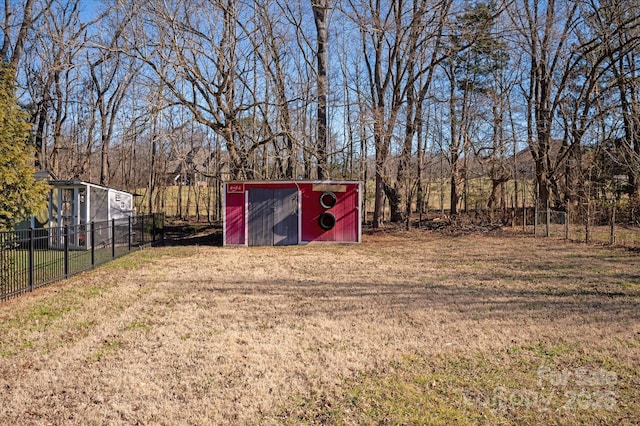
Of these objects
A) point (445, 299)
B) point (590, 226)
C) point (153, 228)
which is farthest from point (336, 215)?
point (590, 226)

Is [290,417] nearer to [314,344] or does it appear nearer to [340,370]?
[340,370]

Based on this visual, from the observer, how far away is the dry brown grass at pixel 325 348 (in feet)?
10.1

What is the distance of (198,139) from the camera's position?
86.2 ft

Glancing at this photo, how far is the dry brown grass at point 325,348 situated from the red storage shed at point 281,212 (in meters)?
5.69

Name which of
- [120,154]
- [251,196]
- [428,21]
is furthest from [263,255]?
[120,154]

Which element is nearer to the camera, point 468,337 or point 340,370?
point 340,370

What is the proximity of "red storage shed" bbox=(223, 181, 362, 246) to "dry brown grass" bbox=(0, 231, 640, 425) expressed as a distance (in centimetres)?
569

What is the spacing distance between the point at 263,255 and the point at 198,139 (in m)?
16.5

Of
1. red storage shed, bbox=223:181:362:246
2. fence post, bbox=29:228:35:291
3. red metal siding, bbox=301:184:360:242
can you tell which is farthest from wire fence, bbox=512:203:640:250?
fence post, bbox=29:228:35:291

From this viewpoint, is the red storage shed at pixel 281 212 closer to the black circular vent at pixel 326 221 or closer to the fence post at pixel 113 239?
the black circular vent at pixel 326 221

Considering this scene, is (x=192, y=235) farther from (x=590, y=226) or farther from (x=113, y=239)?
(x=590, y=226)

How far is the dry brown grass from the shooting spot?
307cm

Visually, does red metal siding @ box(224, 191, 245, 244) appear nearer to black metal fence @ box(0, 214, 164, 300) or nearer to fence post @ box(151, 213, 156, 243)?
fence post @ box(151, 213, 156, 243)

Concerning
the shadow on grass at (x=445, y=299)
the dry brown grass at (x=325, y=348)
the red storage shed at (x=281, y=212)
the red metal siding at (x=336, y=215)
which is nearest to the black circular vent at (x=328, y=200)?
the red storage shed at (x=281, y=212)
